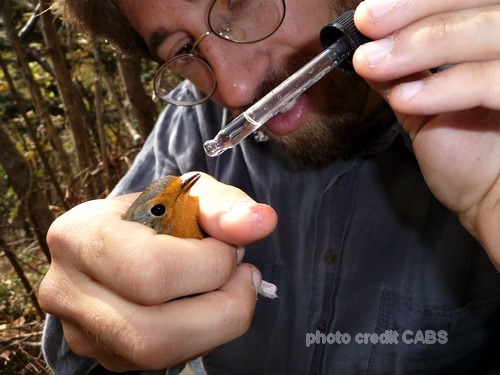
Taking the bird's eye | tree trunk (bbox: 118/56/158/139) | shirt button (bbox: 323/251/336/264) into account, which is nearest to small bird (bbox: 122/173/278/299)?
the bird's eye

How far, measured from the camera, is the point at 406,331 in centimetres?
194

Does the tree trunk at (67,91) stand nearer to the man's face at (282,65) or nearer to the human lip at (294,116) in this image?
the man's face at (282,65)

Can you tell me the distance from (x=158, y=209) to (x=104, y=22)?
99 cm

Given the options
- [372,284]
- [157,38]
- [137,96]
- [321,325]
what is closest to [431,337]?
[372,284]

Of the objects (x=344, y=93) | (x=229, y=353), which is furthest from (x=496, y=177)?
(x=229, y=353)

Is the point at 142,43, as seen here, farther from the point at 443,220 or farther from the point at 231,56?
the point at 443,220

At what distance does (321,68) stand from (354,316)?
1.30 meters

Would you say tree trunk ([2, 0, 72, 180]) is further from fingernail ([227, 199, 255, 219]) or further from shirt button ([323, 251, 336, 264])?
fingernail ([227, 199, 255, 219])

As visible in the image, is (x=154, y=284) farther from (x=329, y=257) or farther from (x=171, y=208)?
(x=329, y=257)

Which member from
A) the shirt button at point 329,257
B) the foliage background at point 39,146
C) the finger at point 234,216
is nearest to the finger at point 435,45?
the finger at point 234,216

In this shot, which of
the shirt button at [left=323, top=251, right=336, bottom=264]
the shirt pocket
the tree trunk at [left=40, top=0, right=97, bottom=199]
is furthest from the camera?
the tree trunk at [left=40, top=0, right=97, bottom=199]

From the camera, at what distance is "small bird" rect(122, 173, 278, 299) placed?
1486 mm

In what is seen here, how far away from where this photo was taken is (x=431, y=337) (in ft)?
6.28

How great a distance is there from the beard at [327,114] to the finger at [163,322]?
2.61 ft
